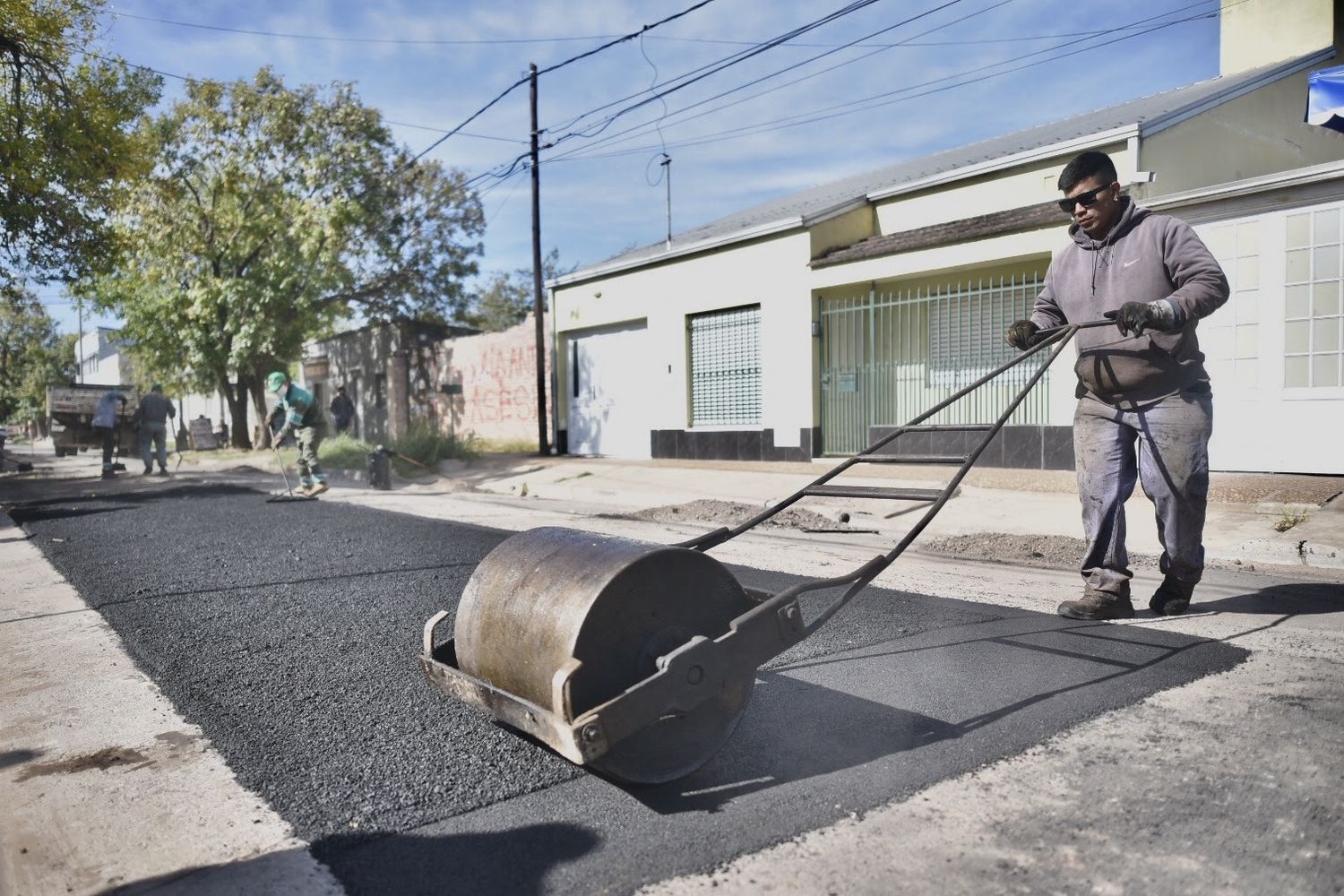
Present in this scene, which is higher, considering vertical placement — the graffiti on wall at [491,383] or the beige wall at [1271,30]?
the beige wall at [1271,30]

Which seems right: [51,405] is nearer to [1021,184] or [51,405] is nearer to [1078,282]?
[1021,184]

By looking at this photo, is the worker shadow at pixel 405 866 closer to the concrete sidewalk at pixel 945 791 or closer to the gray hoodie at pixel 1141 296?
the concrete sidewalk at pixel 945 791

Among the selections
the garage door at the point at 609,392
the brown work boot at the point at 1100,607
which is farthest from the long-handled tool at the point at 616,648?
the garage door at the point at 609,392

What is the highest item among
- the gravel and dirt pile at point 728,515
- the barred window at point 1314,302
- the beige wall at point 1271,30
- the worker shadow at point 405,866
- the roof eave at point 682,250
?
the beige wall at point 1271,30

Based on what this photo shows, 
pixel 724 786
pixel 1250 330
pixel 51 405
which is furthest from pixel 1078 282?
pixel 51 405

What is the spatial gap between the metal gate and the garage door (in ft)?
14.2

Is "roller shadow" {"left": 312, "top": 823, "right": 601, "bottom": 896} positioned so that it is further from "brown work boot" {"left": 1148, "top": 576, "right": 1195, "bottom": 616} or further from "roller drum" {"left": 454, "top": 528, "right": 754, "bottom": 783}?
"brown work boot" {"left": 1148, "top": 576, "right": 1195, "bottom": 616}

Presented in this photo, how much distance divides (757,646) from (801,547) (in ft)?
14.9

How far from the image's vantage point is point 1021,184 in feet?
39.4

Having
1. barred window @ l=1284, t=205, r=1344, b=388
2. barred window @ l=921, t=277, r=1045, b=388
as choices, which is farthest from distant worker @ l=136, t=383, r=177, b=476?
barred window @ l=1284, t=205, r=1344, b=388

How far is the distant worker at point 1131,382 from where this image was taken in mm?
4035

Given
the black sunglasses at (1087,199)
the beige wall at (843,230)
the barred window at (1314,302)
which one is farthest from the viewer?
the beige wall at (843,230)

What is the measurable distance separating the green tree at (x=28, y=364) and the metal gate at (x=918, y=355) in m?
50.6

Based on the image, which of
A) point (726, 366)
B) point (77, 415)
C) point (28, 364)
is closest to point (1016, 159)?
point (726, 366)
